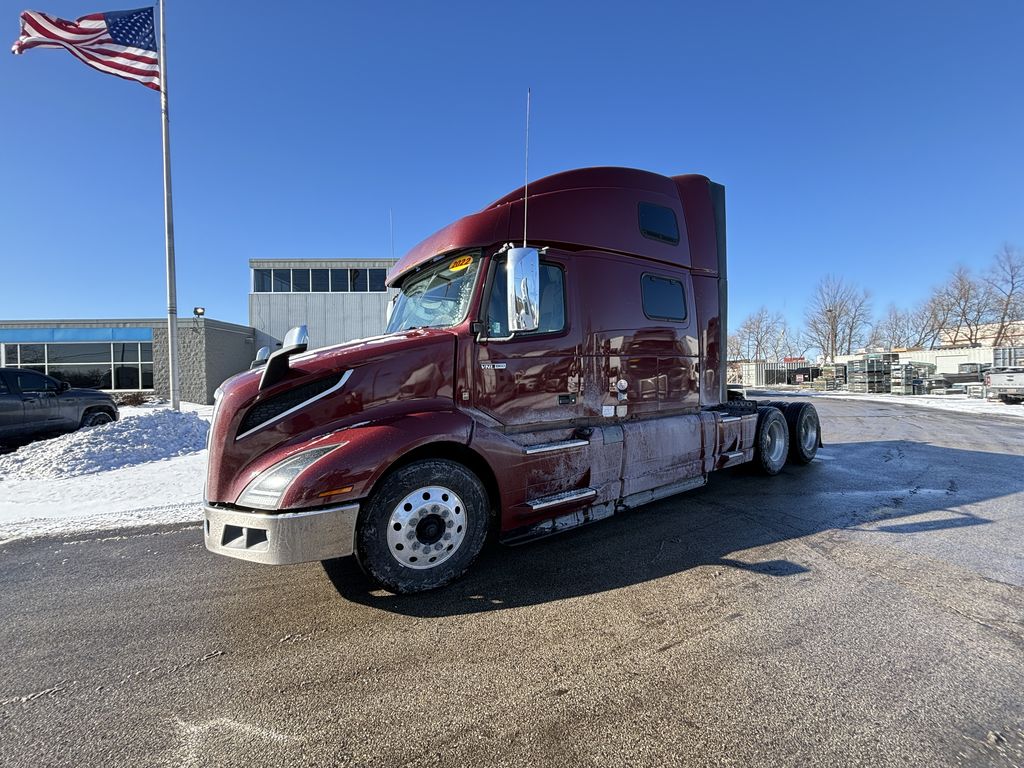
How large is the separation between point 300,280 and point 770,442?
26.5m

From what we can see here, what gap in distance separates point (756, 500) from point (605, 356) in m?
2.80

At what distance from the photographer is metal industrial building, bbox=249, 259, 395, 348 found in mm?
26188

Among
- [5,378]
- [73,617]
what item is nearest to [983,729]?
[73,617]

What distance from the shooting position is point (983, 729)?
6.26 ft

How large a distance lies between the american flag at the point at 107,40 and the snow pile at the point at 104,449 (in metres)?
8.23

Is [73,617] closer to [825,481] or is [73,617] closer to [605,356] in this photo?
[605,356]

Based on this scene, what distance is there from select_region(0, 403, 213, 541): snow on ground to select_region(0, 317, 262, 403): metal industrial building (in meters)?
13.5

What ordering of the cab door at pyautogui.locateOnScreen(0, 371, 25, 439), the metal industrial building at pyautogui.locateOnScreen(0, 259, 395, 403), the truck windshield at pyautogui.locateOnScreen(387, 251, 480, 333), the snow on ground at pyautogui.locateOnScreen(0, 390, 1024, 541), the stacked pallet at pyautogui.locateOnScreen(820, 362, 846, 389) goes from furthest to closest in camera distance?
the stacked pallet at pyautogui.locateOnScreen(820, 362, 846, 389)
the metal industrial building at pyautogui.locateOnScreen(0, 259, 395, 403)
the cab door at pyautogui.locateOnScreen(0, 371, 25, 439)
the snow on ground at pyautogui.locateOnScreen(0, 390, 1024, 541)
the truck windshield at pyautogui.locateOnScreen(387, 251, 480, 333)

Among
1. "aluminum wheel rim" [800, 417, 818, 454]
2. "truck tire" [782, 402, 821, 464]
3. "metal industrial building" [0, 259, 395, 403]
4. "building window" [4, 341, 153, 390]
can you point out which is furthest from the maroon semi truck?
"building window" [4, 341, 153, 390]

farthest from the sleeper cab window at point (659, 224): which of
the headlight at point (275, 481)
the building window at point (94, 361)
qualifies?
the building window at point (94, 361)

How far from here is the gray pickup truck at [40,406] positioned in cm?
851

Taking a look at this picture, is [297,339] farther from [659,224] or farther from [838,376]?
[838,376]

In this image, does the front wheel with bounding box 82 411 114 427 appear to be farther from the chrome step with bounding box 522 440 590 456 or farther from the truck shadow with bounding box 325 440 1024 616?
the chrome step with bounding box 522 440 590 456

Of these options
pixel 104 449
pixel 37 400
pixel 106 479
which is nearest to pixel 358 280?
pixel 37 400
